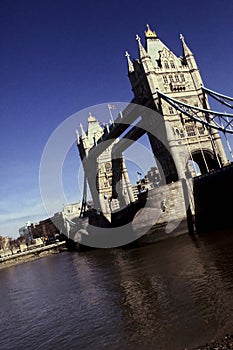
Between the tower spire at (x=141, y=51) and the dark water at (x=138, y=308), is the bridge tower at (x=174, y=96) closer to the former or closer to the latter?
the tower spire at (x=141, y=51)

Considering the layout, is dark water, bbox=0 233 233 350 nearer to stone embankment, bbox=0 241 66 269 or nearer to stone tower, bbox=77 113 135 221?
stone embankment, bbox=0 241 66 269

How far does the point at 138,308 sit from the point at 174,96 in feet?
125

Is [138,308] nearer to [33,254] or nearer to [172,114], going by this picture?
[172,114]

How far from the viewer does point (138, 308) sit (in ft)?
43.3

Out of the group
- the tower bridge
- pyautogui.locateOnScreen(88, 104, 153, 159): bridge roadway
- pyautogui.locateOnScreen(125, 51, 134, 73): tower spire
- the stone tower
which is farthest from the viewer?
the stone tower

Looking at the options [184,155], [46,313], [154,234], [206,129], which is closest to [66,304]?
[46,313]

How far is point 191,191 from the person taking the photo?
3494 centimetres

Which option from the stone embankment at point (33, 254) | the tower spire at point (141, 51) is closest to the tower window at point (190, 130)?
the tower spire at point (141, 51)

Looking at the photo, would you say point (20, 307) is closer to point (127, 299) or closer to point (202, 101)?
point (127, 299)

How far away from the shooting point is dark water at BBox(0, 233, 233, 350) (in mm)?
9961

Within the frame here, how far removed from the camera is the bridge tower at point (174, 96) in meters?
44.3

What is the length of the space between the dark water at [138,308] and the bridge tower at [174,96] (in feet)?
76.2

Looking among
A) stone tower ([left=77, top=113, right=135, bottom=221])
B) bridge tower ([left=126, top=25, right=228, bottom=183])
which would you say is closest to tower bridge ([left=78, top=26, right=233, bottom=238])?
bridge tower ([left=126, top=25, right=228, bottom=183])

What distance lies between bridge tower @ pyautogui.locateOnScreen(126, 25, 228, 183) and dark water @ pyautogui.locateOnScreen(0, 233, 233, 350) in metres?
23.2
